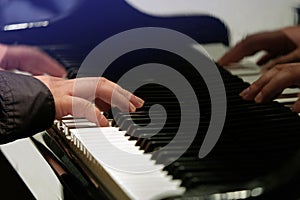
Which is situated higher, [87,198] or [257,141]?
[257,141]

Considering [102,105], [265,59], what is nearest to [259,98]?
[265,59]

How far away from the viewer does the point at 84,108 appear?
89 cm

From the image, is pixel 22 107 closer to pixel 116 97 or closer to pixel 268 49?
pixel 116 97

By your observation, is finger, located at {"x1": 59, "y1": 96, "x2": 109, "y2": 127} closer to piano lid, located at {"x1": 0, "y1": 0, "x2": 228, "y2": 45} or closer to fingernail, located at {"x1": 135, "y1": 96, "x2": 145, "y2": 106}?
fingernail, located at {"x1": 135, "y1": 96, "x2": 145, "y2": 106}

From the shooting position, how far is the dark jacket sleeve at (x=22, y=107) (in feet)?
2.83

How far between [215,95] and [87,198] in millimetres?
264

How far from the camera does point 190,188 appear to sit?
0.66 meters

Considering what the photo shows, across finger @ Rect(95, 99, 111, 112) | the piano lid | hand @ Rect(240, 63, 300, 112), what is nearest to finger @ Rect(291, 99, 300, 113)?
hand @ Rect(240, 63, 300, 112)

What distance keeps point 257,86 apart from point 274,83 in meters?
0.03

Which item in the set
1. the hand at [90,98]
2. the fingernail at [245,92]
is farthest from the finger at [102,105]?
the fingernail at [245,92]

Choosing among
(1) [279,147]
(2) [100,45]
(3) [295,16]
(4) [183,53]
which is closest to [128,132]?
(1) [279,147]

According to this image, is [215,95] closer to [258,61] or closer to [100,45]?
[258,61]

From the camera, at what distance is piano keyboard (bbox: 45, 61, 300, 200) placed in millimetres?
645

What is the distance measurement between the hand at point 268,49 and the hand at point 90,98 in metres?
0.25
